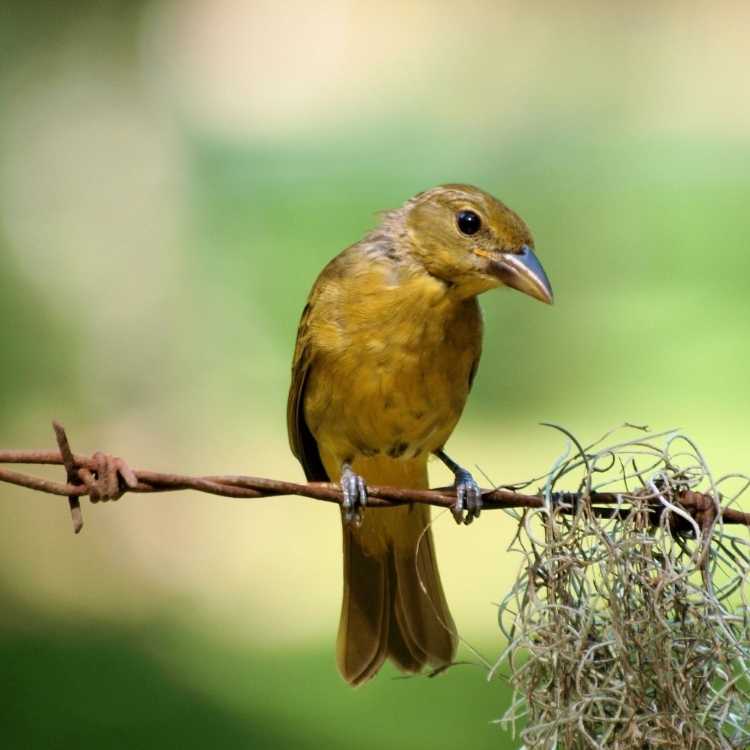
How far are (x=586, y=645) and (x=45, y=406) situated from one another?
12.5ft

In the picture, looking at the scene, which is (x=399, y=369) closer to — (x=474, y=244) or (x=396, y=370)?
(x=396, y=370)

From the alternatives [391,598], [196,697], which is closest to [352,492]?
[391,598]

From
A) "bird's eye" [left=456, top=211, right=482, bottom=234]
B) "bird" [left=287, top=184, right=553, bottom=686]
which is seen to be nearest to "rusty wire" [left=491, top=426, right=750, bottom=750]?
"bird" [left=287, top=184, right=553, bottom=686]

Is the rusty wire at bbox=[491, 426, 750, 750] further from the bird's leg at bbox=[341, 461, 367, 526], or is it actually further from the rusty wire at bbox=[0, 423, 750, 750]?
the bird's leg at bbox=[341, 461, 367, 526]

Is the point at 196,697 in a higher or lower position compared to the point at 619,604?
lower

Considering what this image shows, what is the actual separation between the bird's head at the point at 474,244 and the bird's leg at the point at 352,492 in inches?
18.5

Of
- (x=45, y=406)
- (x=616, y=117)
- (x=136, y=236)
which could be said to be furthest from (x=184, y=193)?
(x=616, y=117)

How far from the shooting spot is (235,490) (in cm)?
201

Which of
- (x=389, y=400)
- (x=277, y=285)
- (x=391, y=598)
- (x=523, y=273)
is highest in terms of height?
(x=523, y=273)

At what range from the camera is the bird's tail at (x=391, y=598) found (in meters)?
2.90

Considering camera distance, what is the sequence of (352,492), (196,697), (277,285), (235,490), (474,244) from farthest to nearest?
(277,285) → (196,697) → (474,244) → (352,492) → (235,490)

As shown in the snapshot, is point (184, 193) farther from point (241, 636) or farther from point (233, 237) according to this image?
point (241, 636)

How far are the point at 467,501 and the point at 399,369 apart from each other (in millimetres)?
331

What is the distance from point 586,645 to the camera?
209 centimetres
